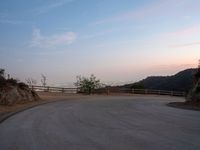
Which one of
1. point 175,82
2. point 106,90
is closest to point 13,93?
point 106,90

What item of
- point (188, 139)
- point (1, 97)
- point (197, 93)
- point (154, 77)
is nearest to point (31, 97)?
point (1, 97)

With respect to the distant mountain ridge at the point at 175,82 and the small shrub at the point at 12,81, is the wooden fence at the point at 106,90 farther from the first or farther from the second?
the distant mountain ridge at the point at 175,82

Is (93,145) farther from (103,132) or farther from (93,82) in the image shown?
(93,82)

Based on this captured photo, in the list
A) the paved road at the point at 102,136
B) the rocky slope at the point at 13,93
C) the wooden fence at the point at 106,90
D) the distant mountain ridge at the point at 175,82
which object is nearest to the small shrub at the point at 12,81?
the rocky slope at the point at 13,93

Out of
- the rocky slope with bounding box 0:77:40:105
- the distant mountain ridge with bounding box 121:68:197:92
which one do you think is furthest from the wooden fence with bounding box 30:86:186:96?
the distant mountain ridge with bounding box 121:68:197:92

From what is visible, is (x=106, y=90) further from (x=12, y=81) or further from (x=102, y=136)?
(x=102, y=136)

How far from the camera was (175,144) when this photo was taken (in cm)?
1078

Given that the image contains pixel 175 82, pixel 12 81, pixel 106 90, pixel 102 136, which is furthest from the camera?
pixel 175 82

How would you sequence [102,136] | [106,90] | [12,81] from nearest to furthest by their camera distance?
[102,136] → [12,81] → [106,90]

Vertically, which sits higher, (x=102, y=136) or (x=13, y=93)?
(x=13, y=93)

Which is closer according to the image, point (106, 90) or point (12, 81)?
point (12, 81)

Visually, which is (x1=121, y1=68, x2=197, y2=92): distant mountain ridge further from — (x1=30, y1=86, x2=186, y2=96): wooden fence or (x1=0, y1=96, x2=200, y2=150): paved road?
(x1=0, y1=96, x2=200, y2=150): paved road

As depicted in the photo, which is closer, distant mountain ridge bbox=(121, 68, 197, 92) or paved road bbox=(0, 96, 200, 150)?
paved road bbox=(0, 96, 200, 150)

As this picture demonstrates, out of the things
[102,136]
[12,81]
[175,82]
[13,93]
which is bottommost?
[102,136]
